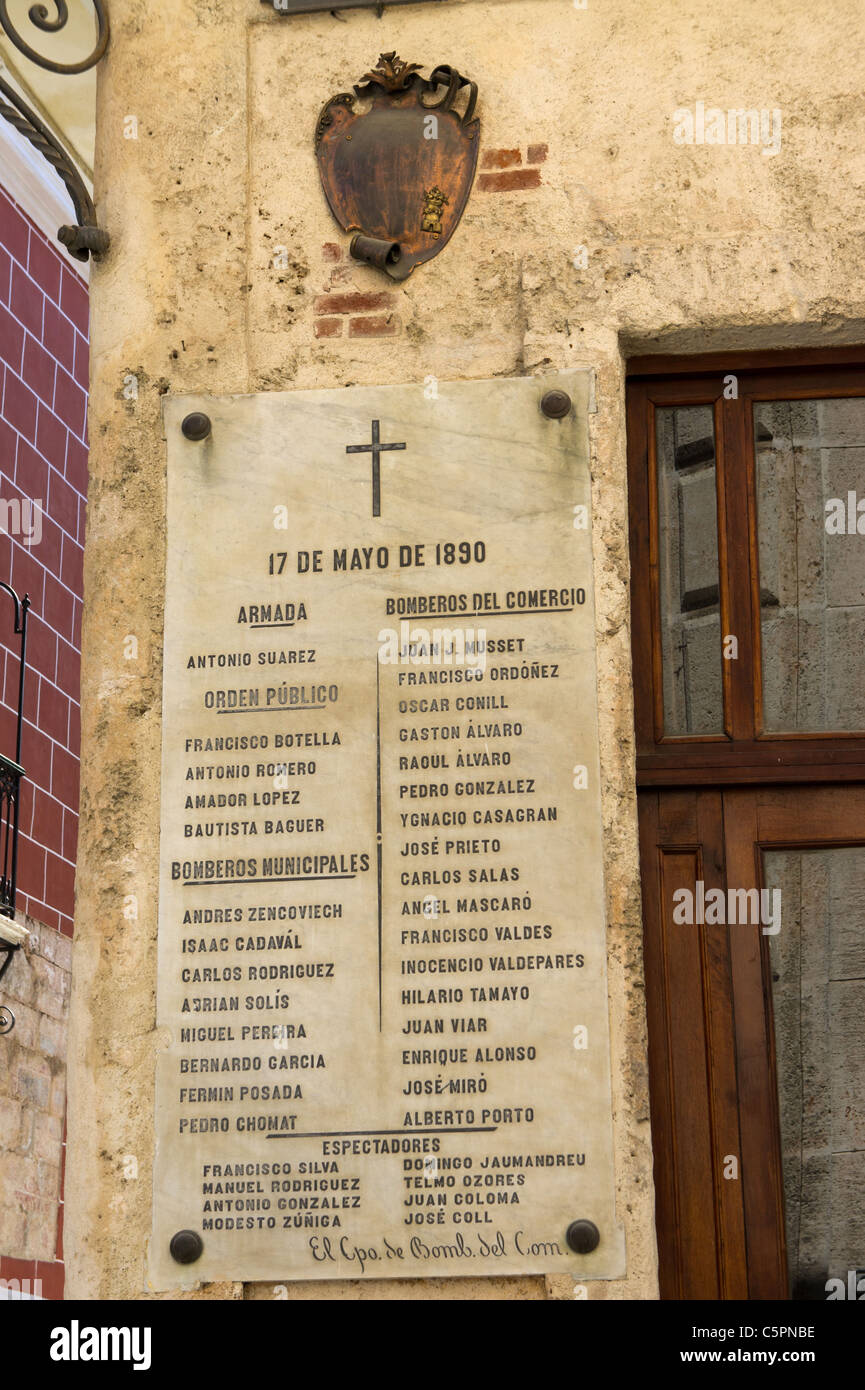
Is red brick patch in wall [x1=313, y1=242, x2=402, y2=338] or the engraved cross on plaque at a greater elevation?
red brick patch in wall [x1=313, y1=242, x2=402, y2=338]

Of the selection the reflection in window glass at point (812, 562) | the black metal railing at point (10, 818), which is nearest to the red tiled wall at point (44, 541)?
the black metal railing at point (10, 818)

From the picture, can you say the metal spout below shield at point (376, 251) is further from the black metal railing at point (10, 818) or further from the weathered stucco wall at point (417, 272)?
the black metal railing at point (10, 818)

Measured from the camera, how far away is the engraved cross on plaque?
390 cm

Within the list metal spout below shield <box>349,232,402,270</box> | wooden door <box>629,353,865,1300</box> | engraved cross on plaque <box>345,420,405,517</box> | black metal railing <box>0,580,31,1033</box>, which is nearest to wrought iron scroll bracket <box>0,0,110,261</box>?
metal spout below shield <box>349,232,402,270</box>

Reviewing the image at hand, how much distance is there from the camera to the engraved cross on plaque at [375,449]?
3.90 metres

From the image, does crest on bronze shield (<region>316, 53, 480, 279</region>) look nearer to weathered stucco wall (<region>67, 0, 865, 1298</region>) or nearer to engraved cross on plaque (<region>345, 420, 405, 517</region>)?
weathered stucco wall (<region>67, 0, 865, 1298</region>)

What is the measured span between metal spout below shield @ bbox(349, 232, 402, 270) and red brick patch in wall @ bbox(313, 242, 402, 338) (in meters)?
0.05

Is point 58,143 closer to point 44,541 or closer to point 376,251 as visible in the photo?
point 376,251

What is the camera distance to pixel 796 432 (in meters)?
4.00

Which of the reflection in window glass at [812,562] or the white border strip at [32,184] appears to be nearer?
the reflection in window glass at [812,562]

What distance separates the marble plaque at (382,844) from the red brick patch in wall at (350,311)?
16 centimetres

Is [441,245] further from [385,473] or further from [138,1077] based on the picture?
[138,1077]
